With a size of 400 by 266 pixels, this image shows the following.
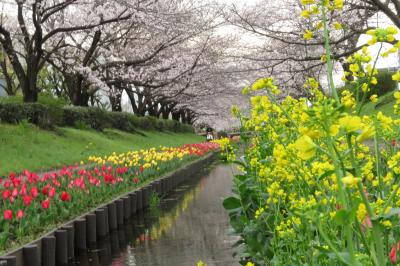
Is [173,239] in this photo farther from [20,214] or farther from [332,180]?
[332,180]

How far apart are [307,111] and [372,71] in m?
0.86

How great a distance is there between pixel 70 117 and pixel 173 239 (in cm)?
1469

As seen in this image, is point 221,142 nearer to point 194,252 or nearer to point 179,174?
point 194,252

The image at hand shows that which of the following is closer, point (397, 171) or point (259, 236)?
point (397, 171)

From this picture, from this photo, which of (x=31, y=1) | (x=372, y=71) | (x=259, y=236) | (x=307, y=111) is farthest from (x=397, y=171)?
(x=31, y=1)

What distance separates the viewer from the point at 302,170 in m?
3.13

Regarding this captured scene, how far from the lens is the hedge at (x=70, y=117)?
17406mm

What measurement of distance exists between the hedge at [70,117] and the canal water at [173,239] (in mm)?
7088

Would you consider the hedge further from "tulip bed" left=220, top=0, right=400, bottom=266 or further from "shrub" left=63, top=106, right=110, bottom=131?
"tulip bed" left=220, top=0, right=400, bottom=266

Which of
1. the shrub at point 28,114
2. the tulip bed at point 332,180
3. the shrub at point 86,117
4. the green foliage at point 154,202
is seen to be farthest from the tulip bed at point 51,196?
the shrub at point 86,117

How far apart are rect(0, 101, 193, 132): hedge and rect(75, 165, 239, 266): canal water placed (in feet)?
23.3

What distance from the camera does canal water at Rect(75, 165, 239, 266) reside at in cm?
691

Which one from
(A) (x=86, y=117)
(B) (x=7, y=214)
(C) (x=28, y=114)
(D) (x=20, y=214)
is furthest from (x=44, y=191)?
(A) (x=86, y=117)

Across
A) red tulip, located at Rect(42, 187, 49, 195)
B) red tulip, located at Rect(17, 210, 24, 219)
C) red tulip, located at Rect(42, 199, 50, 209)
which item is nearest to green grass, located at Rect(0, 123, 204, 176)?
red tulip, located at Rect(42, 187, 49, 195)
